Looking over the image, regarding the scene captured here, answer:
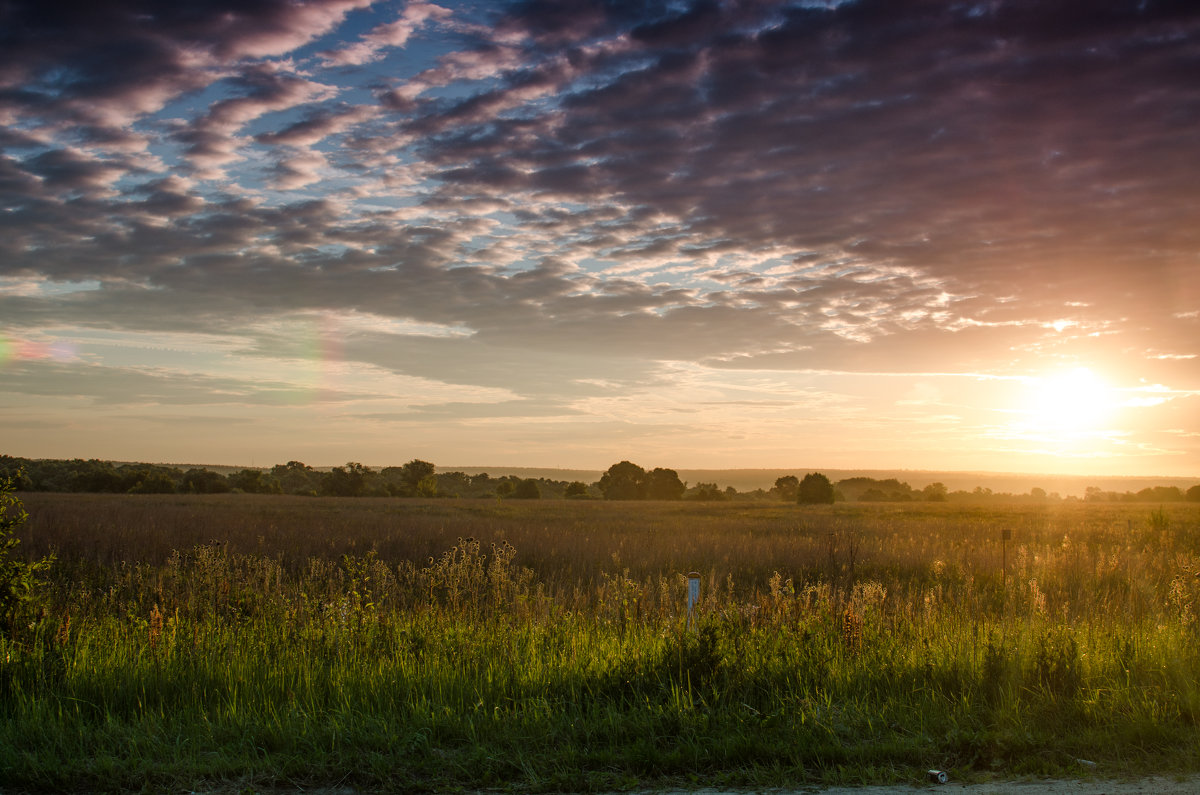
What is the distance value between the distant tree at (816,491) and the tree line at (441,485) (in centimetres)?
10

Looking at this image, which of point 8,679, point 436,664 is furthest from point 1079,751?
point 8,679

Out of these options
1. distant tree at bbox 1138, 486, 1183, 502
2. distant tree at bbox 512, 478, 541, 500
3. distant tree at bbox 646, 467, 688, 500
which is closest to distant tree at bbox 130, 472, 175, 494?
distant tree at bbox 512, 478, 541, 500

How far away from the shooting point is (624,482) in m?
102

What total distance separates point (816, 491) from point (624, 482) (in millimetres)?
31202

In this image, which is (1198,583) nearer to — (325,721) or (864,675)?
(864,675)

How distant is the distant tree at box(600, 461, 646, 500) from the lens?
100750 millimetres

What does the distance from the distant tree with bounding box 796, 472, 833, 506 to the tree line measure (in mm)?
96

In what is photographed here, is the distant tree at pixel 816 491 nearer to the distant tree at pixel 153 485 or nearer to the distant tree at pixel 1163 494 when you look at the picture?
the distant tree at pixel 1163 494

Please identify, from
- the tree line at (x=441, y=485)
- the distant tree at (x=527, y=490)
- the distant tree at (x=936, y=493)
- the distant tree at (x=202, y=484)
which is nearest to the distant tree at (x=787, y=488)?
the tree line at (x=441, y=485)

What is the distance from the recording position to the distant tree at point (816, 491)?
7619cm

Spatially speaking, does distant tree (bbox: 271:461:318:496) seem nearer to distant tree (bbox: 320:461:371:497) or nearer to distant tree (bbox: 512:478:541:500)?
distant tree (bbox: 320:461:371:497)

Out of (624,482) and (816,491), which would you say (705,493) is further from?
(816,491)

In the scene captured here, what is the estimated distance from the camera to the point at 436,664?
7598mm

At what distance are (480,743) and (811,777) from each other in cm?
240
